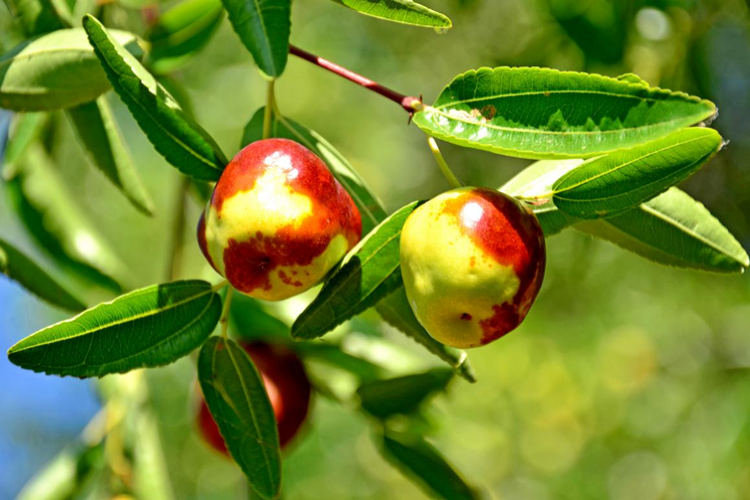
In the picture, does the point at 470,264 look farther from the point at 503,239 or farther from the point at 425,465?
the point at 425,465

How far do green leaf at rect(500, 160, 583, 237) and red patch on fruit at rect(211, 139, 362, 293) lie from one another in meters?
0.28

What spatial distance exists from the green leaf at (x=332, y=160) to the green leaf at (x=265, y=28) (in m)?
0.09

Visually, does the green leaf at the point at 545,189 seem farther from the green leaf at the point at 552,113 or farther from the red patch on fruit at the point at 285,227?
the red patch on fruit at the point at 285,227

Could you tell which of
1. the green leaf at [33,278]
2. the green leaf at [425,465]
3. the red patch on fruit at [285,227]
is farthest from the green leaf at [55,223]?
the red patch on fruit at [285,227]

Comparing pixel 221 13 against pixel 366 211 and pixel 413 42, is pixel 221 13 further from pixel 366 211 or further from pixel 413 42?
pixel 413 42

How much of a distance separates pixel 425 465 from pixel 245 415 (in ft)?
2.23

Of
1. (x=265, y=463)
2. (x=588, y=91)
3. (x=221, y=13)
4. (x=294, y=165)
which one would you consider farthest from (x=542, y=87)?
(x=221, y=13)

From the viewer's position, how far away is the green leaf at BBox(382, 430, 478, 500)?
1.83m

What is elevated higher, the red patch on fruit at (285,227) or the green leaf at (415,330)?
the red patch on fruit at (285,227)

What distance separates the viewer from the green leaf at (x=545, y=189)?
121cm

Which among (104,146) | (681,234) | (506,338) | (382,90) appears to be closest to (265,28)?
(382,90)

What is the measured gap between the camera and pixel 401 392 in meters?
1.98

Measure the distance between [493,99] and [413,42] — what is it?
3642 millimetres

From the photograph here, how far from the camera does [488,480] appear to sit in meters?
4.74
